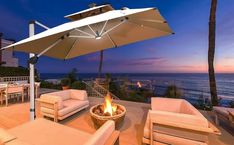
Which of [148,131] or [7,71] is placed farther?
[7,71]

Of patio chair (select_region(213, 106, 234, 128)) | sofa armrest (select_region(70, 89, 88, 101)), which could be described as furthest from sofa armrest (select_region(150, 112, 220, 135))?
sofa armrest (select_region(70, 89, 88, 101))

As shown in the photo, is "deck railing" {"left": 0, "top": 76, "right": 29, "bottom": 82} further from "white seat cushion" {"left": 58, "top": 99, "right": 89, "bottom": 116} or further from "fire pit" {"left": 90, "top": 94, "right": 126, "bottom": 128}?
"fire pit" {"left": 90, "top": 94, "right": 126, "bottom": 128}

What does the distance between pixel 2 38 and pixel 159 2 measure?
12670 mm

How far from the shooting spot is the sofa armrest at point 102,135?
1138 millimetres

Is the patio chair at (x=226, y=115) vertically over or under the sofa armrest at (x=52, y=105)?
under

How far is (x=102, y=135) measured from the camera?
4.21ft

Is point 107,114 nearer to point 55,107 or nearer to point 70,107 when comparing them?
point 70,107

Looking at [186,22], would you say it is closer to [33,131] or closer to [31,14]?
[33,131]

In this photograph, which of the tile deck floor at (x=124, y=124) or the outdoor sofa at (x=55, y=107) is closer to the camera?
the tile deck floor at (x=124, y=124)

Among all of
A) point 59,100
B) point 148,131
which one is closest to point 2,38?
point 59,100

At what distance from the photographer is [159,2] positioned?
785 cm

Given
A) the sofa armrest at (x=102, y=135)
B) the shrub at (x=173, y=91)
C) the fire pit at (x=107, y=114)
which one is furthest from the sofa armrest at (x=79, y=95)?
the shrub at (x=173, y=91)

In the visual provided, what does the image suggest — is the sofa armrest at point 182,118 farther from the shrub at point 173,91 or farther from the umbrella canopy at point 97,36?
the shrub at point 173,91

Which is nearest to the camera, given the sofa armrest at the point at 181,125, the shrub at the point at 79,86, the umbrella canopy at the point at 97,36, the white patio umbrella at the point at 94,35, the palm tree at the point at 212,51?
the sofa armrest at the point at 181,125
